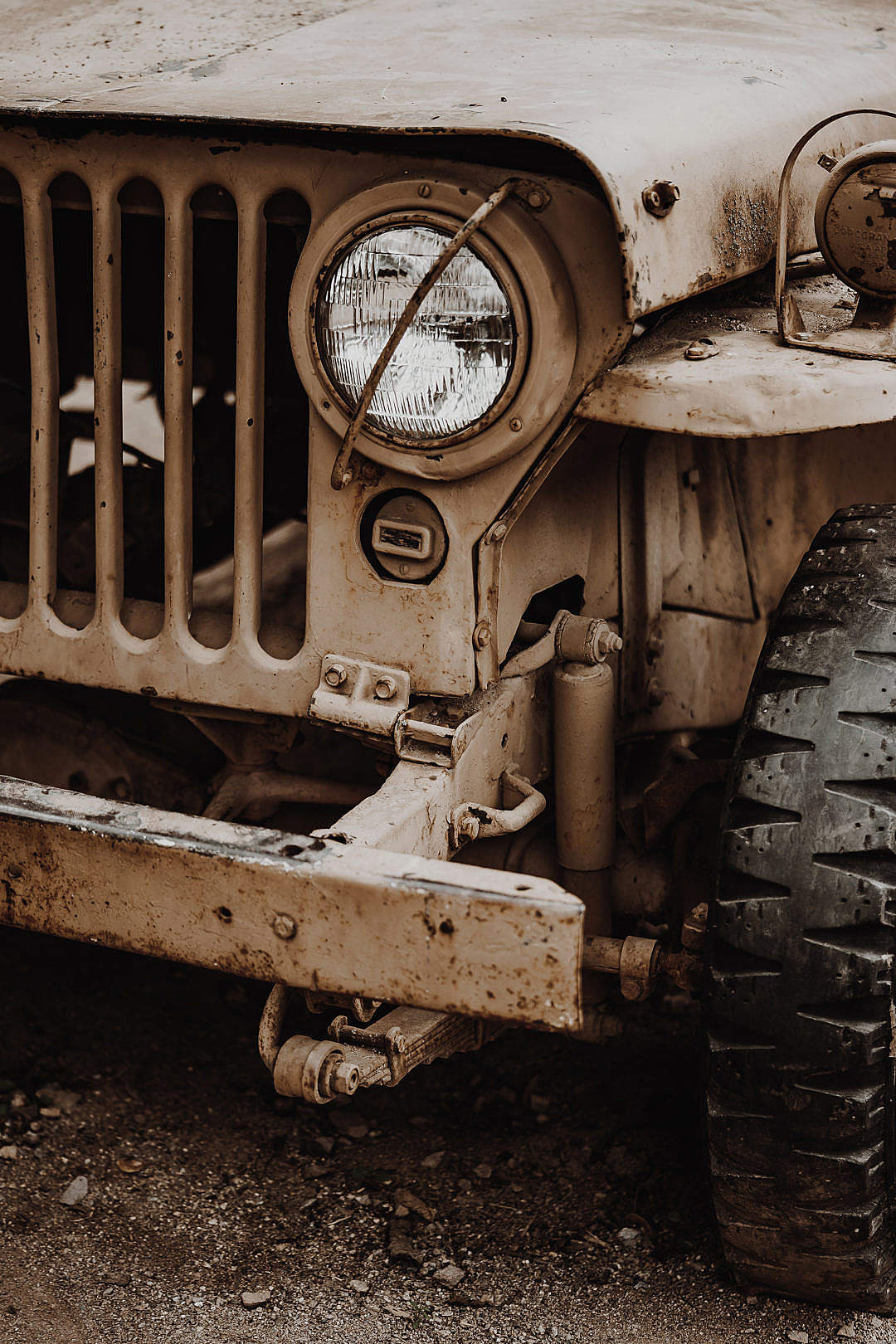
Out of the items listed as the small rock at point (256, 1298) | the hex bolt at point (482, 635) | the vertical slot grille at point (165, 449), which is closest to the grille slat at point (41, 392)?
the vertical slot grille at point (165, 449)

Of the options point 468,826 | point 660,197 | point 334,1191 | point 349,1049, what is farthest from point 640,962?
point 660,197

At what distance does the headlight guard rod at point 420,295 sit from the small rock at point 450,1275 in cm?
121

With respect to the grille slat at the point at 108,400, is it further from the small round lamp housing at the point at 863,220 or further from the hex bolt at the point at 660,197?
the small round lamp housing at the point at 863,220

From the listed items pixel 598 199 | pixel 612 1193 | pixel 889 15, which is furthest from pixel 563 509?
pixel 889 15

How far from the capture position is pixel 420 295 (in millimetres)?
1839

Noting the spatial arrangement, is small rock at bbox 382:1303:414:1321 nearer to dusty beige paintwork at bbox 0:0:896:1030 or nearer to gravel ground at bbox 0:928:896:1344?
gravel ground at bbox 0:928:896:1344

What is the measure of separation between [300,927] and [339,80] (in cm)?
123

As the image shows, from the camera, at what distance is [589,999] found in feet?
8.02

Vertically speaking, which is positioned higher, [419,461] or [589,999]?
[419,461]

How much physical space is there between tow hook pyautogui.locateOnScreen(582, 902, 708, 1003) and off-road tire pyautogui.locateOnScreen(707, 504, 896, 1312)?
0.18 meters

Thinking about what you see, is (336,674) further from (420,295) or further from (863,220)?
(863,220)

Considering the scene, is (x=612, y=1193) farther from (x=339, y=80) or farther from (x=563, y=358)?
(x=339, y=80)

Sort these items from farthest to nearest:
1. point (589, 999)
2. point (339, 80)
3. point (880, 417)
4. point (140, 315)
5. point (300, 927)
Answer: point (140, 315), point (589, 999), point (339, 80), point (880, 417), point (300, 927)

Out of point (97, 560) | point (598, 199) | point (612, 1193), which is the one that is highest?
point (598, 199)
